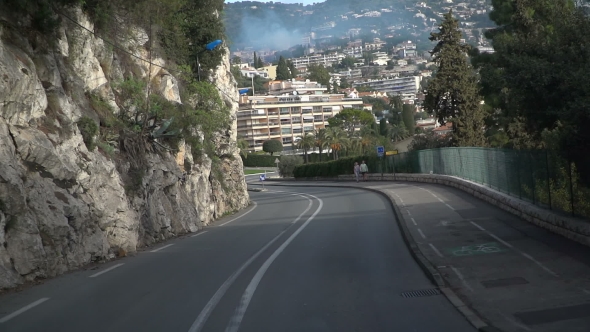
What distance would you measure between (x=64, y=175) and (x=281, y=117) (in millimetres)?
122180

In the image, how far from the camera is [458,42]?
57.1 meters

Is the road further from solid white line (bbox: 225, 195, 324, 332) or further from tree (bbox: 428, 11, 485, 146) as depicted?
tree (bbox: 428, 11, 485, 146)

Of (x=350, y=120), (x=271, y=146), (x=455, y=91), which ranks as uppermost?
(x=350, y=120)

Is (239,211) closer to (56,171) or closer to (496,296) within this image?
(56,171)

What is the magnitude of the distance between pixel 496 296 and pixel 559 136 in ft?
20.7

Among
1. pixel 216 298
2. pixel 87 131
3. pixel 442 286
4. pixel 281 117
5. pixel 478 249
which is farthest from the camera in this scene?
pixel 281 117

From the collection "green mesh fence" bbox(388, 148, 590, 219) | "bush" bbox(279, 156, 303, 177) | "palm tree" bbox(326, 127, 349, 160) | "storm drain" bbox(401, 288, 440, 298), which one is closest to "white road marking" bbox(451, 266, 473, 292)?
"storm drain" bbox(401, 288, 440, 298)

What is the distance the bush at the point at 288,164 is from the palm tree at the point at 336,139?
325 inches

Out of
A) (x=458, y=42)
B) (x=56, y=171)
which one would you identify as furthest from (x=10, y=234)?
(x=458, y=42)

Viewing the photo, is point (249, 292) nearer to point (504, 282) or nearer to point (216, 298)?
point (216, 298)

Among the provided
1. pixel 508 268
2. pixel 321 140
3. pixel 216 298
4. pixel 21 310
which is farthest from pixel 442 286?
pixel 321 140

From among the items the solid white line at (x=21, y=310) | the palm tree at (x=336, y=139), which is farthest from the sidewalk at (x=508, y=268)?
the palm tree at (x=336, y=139)

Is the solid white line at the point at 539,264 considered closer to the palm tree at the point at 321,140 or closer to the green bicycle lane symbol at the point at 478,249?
the green bicycle lane symbol at the point at 478,249

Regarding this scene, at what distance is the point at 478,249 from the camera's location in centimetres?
1536
